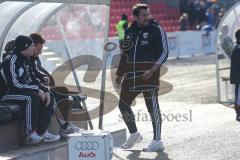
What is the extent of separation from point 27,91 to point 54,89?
106 centimetres

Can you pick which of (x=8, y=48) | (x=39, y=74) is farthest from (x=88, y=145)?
(x=8, y=48)

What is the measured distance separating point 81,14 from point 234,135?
3.54 m

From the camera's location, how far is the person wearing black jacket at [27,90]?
30.6 ft

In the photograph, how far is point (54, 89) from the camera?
10.4 meters

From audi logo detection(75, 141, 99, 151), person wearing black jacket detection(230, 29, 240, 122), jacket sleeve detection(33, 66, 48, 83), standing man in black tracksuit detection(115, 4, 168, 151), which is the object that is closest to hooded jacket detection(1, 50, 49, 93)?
jacket sleeve detection(33, 66, 48, 83)

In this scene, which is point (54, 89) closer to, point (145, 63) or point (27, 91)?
point (27, 91)

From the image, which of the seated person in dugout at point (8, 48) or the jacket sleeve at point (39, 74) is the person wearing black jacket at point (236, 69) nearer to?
the jacket sleeve at point (39, 74)

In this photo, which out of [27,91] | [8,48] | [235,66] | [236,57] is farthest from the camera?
[235,66]

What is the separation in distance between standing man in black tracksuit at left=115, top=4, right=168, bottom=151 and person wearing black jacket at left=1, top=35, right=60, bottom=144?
1262 millimetres

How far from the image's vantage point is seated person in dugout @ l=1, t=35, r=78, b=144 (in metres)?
9.34

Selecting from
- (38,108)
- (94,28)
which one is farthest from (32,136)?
(94,28)

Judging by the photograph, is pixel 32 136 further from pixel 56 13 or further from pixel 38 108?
pixel 56 13

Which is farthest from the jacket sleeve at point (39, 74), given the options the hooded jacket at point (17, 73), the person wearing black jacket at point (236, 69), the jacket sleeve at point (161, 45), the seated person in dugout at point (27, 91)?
the person wearing black jacket at point (236, 69)

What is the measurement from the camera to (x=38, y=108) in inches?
372
